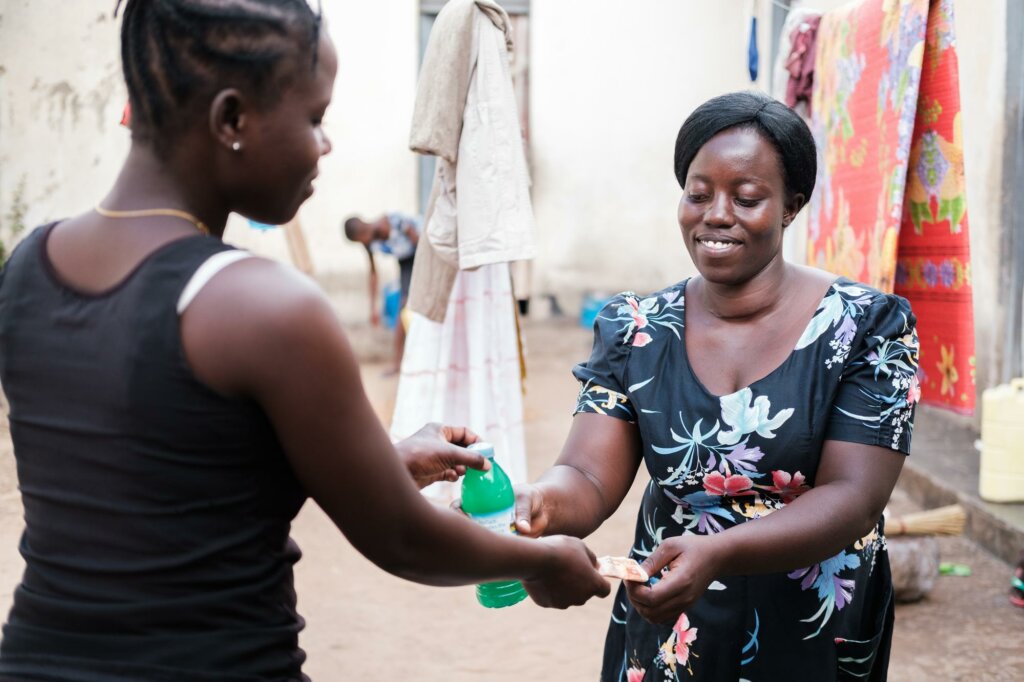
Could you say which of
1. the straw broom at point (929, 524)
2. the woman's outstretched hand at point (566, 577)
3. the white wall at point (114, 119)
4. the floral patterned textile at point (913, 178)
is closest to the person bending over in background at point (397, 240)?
the white wall at point (114, 119)

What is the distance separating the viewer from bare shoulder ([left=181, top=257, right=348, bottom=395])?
1.21 metres

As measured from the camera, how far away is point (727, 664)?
7.20 ft

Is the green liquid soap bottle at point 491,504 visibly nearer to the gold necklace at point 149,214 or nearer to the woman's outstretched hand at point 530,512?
the woman's outstretched hand at point 530,512

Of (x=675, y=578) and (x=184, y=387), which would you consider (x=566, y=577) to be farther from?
(x=184, y=387)

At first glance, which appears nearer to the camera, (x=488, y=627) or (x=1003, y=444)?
(x=488, y=627)

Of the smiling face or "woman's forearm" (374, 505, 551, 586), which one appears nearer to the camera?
"woman's forearm" (374, 505, 551, 586)

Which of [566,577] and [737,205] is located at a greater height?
[737,205]

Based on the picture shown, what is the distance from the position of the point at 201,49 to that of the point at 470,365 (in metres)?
4.19

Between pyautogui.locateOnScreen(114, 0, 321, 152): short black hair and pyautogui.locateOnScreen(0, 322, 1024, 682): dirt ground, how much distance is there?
9.97 feet

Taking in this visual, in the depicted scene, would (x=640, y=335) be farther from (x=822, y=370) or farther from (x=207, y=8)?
(x=207, y=8)

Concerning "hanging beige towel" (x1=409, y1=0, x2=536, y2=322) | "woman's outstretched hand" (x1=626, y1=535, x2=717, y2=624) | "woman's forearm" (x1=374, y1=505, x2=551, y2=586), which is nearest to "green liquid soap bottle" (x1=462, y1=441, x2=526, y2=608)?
"woman's outstretched hand" (x1=626, y1=535, x2=717, y2=624)

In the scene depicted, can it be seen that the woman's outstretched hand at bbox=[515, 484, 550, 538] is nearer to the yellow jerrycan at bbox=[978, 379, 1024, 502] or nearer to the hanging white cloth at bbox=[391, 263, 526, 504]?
the hanging white cloth at bbox=[391, 263, 526, 504]

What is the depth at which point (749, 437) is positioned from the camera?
7.08 ft

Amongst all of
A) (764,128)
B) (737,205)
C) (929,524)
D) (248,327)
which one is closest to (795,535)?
(737,205)
